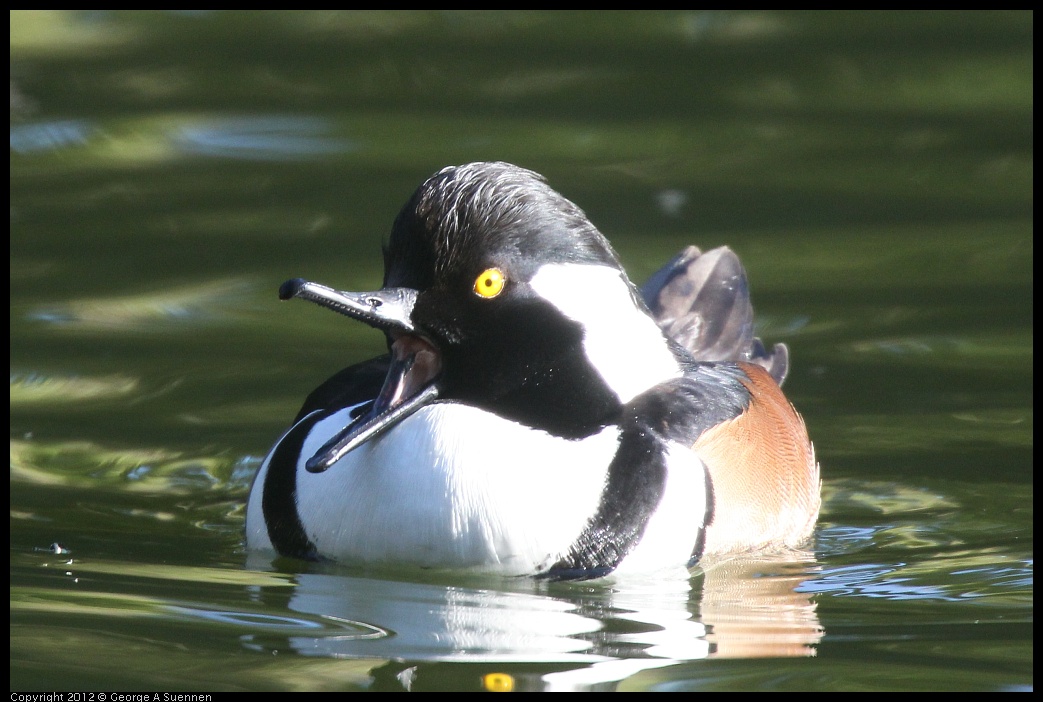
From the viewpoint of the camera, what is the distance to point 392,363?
631 cm

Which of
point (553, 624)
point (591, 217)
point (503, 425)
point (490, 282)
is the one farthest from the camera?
point (591, 217)

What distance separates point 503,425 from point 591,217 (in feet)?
15.2

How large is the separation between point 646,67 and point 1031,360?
4775 millimetres

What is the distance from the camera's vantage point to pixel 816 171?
37.7 feet

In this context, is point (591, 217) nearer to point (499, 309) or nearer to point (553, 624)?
point (499, 309)

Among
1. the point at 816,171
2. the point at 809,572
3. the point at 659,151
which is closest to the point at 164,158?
the point at 659,151

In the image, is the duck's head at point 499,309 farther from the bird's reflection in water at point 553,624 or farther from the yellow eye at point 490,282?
the bird's reflection in water at point 553,624

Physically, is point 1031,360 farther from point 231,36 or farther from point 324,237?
point 231,36

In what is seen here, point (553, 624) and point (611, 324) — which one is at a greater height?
point (611, 324)

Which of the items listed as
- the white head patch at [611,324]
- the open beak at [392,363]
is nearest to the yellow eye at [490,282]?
the white head patch at [611,324]

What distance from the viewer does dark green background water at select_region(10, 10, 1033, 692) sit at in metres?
5.57

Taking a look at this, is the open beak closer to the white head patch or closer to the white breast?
the white breast

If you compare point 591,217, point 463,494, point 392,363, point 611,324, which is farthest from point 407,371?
point 591,217

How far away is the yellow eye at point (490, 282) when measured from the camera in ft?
19.8
